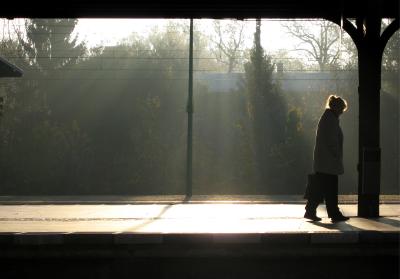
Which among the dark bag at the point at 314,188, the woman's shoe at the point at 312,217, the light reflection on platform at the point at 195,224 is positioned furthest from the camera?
the woman's shoe at the point at 312,217

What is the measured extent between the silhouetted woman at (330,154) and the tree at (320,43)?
31021mm

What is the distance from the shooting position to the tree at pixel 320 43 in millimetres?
39625

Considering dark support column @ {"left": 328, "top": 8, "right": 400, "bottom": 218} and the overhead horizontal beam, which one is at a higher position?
the overhead horizontal beam

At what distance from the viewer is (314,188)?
909 centimetres

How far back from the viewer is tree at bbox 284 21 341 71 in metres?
39.6

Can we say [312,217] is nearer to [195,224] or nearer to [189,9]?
[195,224]

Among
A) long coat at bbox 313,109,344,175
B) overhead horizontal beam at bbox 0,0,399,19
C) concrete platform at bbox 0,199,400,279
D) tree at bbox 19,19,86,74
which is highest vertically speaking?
tree at bbox 19,19,86,74

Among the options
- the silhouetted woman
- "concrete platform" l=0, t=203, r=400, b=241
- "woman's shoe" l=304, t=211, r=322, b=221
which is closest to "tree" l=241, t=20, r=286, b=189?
A: "concrete platform" l=0, t=203, r=400, b=241

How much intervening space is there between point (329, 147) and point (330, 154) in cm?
10

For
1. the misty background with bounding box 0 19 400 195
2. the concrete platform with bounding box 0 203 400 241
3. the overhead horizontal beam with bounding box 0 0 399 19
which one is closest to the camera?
the concrete platform with bounding box 0 203 400 241

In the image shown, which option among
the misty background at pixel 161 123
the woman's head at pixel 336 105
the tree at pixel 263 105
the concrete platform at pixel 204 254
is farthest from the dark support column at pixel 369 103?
the tree at pixel 263 105

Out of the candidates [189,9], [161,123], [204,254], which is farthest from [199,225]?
[161,123]

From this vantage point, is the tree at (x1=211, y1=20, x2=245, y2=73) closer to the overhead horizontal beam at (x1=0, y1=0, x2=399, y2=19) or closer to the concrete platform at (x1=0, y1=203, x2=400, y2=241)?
the overhead horizontal beam at (x1=0, y1=0, x2=399, y2=19)

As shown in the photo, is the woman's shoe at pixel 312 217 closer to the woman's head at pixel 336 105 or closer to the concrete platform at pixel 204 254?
the woman's head at pixel 336 105
